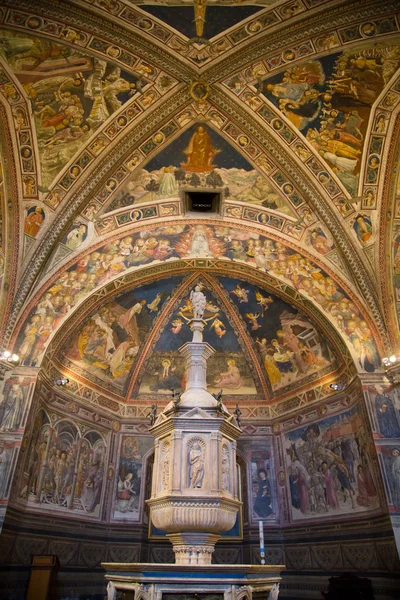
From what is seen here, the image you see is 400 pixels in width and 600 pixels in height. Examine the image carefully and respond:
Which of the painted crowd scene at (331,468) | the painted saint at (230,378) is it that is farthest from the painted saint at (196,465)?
the painted saint at (230,378)

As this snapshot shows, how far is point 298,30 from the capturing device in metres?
8.91

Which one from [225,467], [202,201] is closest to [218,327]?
[202,201]

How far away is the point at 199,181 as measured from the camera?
11.7 metres

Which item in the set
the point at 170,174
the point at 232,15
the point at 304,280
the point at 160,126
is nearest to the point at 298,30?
the point at 232,15

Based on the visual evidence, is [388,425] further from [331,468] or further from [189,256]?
[189,256]

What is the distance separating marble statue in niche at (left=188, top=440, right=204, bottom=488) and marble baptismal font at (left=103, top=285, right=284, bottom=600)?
13mm

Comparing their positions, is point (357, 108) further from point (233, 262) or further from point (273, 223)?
point (233, 262)

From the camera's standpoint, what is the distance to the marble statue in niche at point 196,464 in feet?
21.1

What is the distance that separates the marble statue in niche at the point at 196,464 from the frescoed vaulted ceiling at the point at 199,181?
596 cm

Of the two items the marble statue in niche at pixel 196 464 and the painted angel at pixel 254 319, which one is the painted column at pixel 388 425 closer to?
the painted angel at pixel 254 319

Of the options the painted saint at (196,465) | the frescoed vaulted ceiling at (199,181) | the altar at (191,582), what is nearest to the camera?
the altar at (191,582)

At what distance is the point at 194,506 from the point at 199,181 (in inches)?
319

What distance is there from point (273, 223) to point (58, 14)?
268 inches

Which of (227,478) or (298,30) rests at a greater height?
(298,30)
